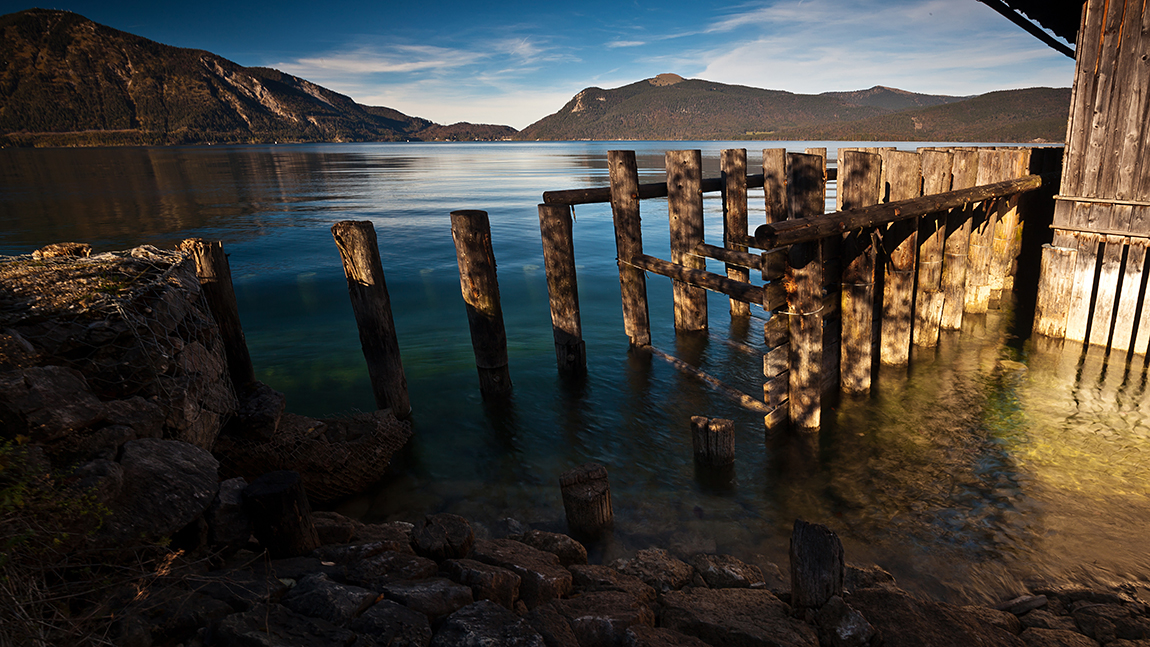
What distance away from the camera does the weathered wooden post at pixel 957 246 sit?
798 cm

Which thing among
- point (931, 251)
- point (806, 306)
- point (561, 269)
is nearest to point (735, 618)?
point (806, 306)

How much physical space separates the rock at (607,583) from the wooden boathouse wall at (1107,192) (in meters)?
8.15

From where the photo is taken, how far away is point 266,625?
2.42 metres

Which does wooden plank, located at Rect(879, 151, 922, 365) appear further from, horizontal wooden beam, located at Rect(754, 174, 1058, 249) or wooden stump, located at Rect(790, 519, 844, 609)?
wooden stump, located at Rect(790, 519, 844, 609)

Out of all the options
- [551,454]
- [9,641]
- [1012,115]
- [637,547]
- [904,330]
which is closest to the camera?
[9,641]

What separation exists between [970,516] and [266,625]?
5811mm

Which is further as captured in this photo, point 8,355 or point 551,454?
point 551,454

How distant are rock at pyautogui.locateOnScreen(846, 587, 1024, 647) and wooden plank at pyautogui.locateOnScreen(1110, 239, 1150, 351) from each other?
267 inches

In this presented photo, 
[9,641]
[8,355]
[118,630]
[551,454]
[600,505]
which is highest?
[8,355]

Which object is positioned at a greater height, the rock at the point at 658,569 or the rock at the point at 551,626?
the rock at the point at 551,626

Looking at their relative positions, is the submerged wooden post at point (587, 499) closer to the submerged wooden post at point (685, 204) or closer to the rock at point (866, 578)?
the rock at point (866, 578)

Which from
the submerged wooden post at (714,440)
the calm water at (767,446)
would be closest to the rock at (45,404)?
the calm water at (767,446)

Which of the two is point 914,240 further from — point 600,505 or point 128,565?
point 128,565

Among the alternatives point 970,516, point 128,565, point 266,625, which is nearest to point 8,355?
point 128,565
